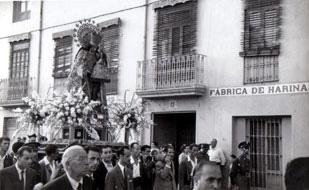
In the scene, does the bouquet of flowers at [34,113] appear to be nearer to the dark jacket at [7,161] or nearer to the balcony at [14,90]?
the dark jacket at [7,161]

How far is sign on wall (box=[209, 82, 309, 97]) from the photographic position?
1246 cm

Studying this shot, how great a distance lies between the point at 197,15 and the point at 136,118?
15.7 feet

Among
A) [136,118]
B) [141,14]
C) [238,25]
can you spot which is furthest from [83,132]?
[141,14]

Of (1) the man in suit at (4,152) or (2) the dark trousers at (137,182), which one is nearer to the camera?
(1) the man in suit at (4,152)

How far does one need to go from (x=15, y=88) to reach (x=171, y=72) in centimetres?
908

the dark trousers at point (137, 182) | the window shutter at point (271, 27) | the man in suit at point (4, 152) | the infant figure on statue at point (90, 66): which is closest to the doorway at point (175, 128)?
the window shutter at point (271, 27)

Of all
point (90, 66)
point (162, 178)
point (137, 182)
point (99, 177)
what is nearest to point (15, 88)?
point (90, 66)

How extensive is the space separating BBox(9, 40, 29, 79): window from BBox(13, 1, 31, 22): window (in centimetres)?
110

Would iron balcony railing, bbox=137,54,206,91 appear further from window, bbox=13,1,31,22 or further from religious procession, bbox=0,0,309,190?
window, bbox=13,1,31,22

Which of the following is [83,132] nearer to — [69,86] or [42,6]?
[69,86]

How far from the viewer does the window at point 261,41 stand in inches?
515

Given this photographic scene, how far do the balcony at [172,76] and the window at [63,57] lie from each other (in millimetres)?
4355

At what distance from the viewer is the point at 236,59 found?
550 inches

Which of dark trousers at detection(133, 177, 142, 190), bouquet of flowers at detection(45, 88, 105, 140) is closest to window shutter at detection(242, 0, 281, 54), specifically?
bouquet of flowers at detection(45, 88, 105, 140)
